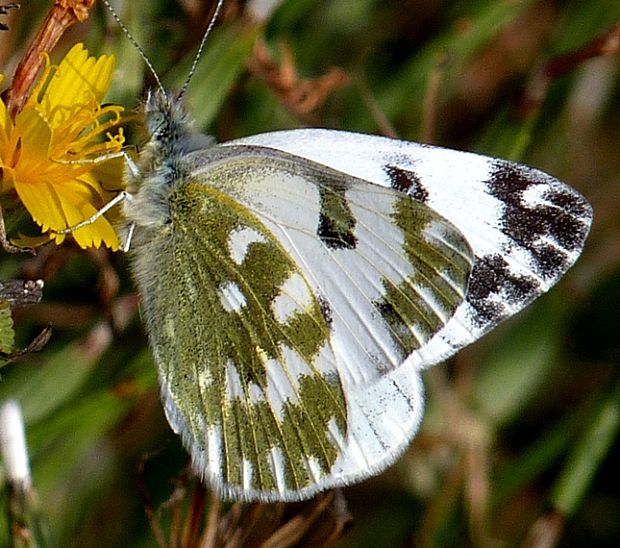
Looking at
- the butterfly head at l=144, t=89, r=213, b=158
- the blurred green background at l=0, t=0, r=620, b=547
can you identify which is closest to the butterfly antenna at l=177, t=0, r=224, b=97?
the blurred green background at l=0, t=0, r=620, b=547

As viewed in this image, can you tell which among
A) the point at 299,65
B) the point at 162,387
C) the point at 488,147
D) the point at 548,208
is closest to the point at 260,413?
the point at 162,387

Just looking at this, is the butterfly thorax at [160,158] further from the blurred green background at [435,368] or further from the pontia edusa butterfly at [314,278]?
the blurred green background at [435,368]

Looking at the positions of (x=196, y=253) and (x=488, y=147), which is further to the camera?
(x=488, y=147)

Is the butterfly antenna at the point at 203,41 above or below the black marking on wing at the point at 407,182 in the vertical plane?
above

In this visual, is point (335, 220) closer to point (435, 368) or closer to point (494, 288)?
point (494, 288)

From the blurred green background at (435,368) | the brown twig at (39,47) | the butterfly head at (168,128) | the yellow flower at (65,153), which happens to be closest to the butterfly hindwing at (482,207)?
the butterfly head at (168,128)

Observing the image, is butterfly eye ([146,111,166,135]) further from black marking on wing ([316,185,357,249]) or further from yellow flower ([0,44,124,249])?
black marking on wing ([316,185,357,249])

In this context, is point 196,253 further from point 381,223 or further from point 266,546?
point 266,546
